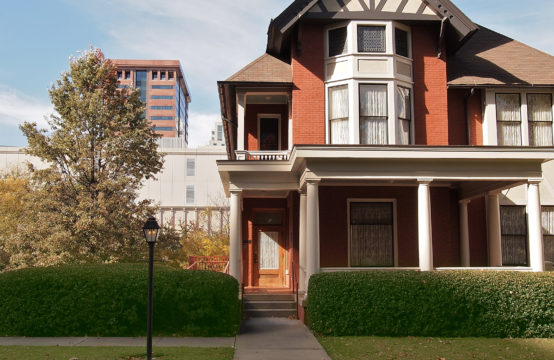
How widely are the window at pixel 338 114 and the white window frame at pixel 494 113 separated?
16.2 feet

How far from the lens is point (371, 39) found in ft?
59.8

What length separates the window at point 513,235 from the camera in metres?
19.6

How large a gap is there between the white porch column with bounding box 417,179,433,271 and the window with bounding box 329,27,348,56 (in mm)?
5257

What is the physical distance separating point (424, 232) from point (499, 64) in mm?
7864

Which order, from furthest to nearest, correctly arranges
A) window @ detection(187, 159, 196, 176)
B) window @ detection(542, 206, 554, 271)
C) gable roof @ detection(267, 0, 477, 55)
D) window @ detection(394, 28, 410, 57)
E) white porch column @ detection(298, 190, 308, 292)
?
1. window @ detection(187, 159, 196, 176)
2. window @ detection(542, 206, 554, 271)
3. window @ detection(394, 28, 410, 57)
4. gable roof @ detection(267, 0, 477, 55)
5. white porch column @ detection(298, 190, 308, 292)

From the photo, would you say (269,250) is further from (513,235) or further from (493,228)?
(513,235)

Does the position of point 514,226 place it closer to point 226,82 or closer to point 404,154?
point 404,154

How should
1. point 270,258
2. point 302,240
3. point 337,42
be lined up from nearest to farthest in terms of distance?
point 302,240, point 337,42, point 270,258

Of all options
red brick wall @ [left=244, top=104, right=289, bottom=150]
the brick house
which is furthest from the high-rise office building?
the brick house

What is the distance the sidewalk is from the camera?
42.0ft

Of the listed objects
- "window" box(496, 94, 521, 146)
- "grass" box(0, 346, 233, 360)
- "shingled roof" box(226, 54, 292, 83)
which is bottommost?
"grass" box(0, 346, 233, 360)

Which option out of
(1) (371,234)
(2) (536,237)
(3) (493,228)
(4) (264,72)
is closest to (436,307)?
(2) (536,237)

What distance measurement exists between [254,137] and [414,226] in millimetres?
6512

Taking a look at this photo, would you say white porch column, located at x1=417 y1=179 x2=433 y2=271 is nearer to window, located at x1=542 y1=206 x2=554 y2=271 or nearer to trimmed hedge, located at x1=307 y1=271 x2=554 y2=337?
trimmed hedge, located at x1=307 y1=271 x2=554 y2=337
